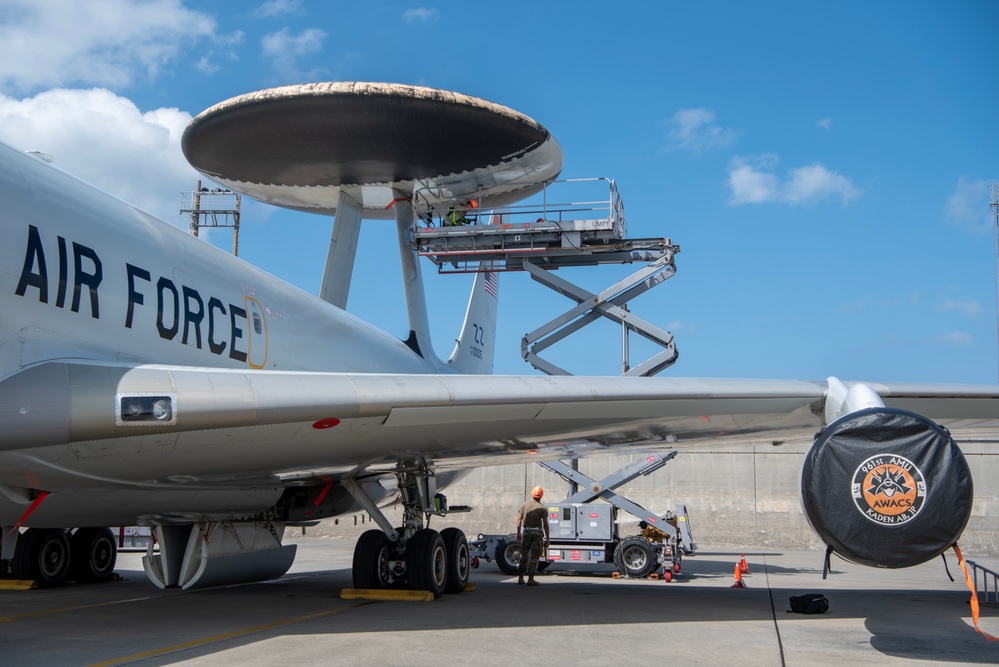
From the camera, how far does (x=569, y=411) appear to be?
8.01 m

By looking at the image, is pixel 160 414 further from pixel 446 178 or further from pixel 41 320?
pixel 446 178

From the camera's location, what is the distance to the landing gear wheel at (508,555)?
16188 mm

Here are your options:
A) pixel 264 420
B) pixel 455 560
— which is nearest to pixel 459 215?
pixel 455 560

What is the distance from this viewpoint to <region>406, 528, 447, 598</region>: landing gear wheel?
33.4ft

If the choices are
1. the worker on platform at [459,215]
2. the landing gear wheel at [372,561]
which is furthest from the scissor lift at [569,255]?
the landing gear wheel at [372,561]

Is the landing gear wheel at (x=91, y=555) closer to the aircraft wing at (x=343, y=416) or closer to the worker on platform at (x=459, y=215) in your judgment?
the aircraft wing at (x=343, y=416)

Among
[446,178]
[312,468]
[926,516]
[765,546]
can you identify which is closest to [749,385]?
[926,516]

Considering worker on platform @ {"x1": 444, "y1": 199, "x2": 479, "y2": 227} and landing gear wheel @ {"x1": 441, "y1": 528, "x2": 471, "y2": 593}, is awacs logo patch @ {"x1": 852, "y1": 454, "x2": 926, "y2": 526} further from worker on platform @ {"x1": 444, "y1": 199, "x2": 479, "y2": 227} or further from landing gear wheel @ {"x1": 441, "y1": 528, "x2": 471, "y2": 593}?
worker on platform @ {"x1": 444, "y1": 199, "x2": 479, "y2": 227}

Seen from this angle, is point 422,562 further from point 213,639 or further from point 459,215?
point 459,215

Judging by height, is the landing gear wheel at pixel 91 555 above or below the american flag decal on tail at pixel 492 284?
below

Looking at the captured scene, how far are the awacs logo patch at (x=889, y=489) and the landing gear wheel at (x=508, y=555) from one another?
10.5m

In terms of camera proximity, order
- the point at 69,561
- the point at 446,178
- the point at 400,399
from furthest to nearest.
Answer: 1. the point at 446,178
2. the point at 69,561
3. the point at 400,399

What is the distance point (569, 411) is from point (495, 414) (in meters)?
0.65

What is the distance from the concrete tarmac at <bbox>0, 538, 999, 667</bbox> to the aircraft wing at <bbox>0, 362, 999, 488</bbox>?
1355 mm
